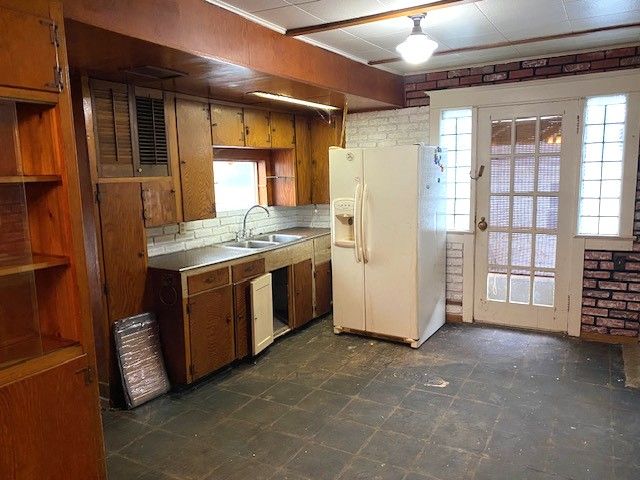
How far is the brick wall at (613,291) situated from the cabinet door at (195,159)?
311cm

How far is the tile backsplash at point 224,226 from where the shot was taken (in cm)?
365

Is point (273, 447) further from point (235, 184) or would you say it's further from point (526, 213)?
point (526, 213)

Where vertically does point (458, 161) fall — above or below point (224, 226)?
above

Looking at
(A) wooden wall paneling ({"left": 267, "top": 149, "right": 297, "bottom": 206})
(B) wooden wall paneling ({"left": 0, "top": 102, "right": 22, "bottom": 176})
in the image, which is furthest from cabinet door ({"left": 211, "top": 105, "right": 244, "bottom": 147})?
(B) wooden wall paneling ({"left": 0, "top": 102, "right": 22, "bottom": 176})

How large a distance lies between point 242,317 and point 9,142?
211 centimetres

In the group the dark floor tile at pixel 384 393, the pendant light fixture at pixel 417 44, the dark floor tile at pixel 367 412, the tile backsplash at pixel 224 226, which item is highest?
the pendant light fixture at pixel 417 44

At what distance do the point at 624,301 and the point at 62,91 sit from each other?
4.12 m

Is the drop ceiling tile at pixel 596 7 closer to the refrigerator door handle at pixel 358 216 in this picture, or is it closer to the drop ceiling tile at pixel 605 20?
the drop ceiling tile at pixel 605 20

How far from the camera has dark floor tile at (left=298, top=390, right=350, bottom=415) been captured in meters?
2.94

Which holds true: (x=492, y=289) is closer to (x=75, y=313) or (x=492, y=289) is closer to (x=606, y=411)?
(x=606, y=411)

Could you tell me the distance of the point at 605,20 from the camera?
2998 mm

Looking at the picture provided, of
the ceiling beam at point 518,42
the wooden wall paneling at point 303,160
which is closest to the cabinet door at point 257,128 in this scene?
the wooden wall paneling at point 303,160

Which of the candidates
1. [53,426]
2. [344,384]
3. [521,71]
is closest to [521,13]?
[521,71]

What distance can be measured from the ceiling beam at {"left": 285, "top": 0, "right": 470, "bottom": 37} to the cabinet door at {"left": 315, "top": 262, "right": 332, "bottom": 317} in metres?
2.19
